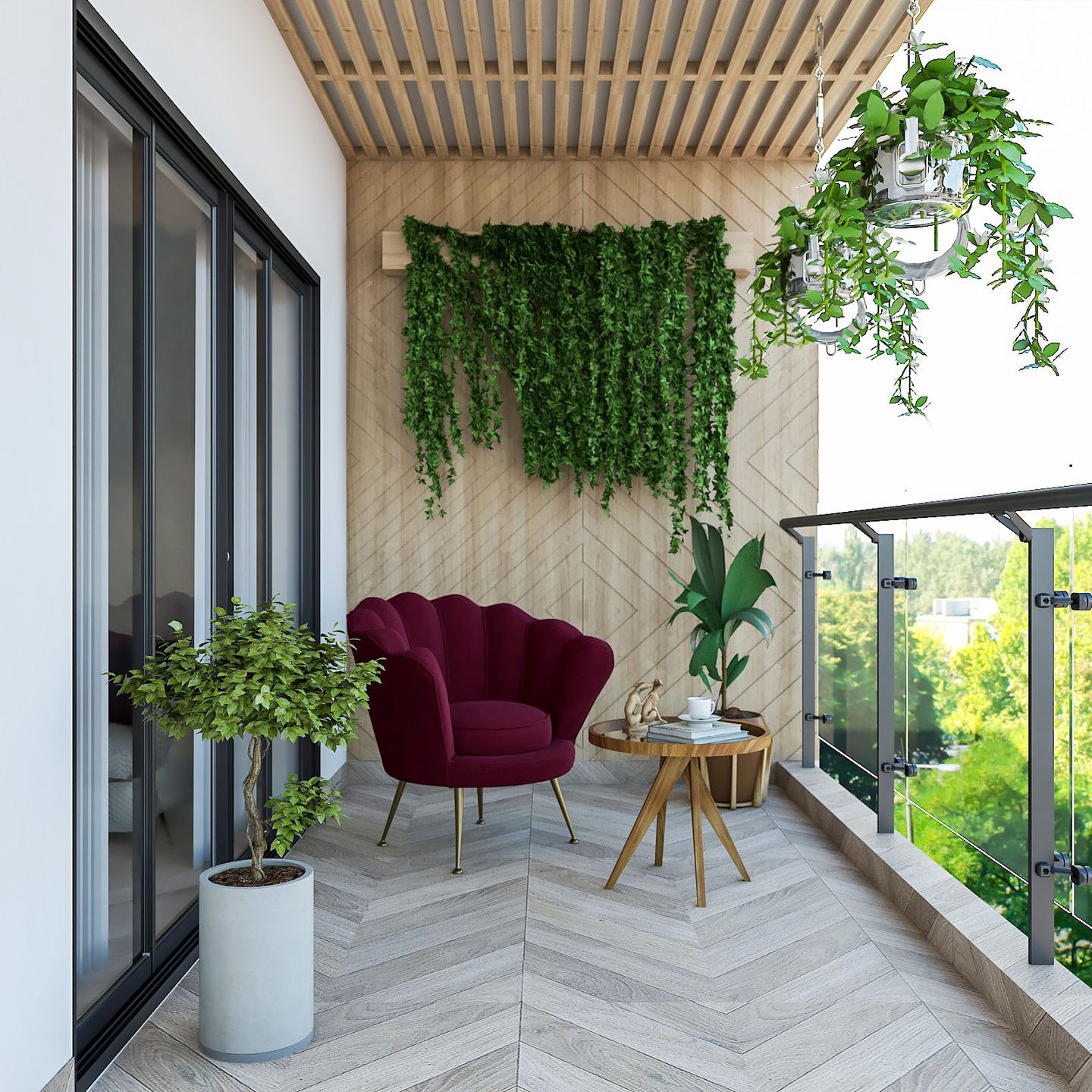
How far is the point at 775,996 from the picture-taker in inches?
98.5

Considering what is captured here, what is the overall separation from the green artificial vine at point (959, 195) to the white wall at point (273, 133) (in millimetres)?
1635

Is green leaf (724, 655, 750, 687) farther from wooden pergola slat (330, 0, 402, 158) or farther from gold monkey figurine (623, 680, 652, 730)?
wooden pergola slat (330, 0, 402, 158)

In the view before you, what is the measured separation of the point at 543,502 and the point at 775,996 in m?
2.85

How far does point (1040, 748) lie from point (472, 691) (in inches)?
94.1

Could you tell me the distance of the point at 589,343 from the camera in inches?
188

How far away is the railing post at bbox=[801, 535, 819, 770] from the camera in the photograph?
4.67m

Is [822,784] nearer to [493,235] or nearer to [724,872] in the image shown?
[724,872]

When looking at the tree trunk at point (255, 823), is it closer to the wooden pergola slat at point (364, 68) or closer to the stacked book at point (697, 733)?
the stacked book at point (697, 733)

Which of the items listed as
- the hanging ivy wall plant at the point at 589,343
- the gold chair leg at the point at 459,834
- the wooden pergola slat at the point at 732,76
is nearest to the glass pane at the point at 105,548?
the gold chair leg at the point at 459,834

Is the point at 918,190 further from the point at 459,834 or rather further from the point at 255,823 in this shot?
the point at 459,834

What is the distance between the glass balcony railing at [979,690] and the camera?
2.32m
